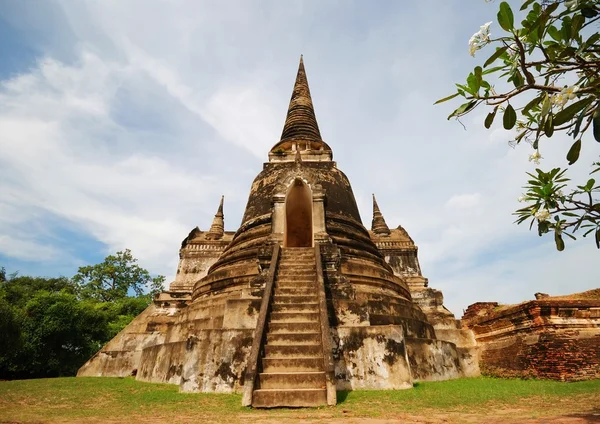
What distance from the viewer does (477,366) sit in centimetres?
877

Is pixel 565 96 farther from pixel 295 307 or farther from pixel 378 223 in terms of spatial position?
pixel 378 223

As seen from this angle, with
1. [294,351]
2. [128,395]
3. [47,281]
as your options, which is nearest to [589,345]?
[294,351]

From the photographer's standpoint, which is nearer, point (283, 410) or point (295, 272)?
point (283, 410)

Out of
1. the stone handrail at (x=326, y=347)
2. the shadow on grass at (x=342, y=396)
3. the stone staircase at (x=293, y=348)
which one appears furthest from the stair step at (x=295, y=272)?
the shadow on grass at (x=342, y=396)

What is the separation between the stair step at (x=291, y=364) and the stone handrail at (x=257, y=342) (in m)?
0.23

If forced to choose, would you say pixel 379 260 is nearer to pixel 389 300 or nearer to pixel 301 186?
pixel 389 300

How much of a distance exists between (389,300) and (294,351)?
347 centimetres

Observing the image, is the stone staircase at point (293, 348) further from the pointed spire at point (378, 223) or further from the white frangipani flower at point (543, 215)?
the pointed spire at point (378, 223)

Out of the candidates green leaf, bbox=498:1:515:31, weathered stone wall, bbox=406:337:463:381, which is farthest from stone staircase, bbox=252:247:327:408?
green leaf, bbox=498:1:515:31

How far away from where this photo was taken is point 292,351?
5.20 m

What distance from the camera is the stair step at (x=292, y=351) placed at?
516 cm

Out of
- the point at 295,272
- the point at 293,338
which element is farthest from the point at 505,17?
the point at 295,272

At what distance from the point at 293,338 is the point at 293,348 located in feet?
0.88

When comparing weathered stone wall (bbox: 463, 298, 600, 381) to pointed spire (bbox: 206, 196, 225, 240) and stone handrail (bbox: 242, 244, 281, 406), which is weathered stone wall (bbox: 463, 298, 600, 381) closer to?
stone handrail (bbox: 242, 244, 281, 406)
